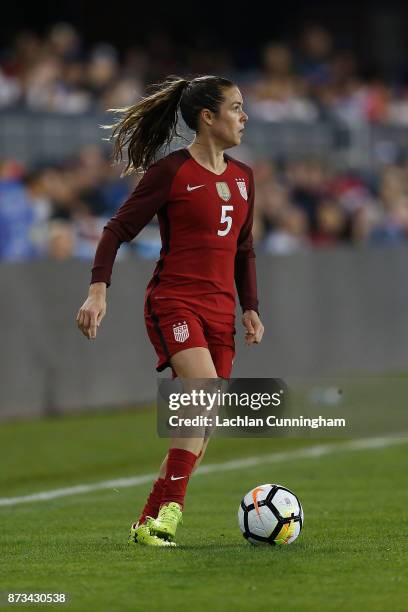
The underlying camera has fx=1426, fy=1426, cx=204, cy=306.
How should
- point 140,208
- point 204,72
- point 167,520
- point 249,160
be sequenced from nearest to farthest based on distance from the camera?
1. point 167,520
2. point 140,208
3. point 249,160
4. point 204,72

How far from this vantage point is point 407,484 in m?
10.1

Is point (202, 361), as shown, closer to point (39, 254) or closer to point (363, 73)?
point (39, 254)

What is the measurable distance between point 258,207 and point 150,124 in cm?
1106

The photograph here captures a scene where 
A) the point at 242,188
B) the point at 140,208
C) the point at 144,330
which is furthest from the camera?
the point at 144,330

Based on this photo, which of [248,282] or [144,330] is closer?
[248,282]

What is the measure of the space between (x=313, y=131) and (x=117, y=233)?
16082mm

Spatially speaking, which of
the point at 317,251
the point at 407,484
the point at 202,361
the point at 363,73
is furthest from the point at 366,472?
the point at 363,73

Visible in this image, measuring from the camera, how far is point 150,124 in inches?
287

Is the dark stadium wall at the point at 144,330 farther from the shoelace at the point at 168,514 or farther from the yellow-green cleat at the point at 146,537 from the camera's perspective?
the shoelace at the point at 168,514

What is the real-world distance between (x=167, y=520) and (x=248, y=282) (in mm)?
1381

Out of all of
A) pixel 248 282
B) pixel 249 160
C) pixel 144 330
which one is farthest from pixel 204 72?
pixel 248 282

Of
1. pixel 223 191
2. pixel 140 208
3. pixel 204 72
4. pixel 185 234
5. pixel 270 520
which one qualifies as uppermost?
pixel 204 72

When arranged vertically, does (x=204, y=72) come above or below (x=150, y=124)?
above

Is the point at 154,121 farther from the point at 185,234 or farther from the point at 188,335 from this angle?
the point at 188,335
